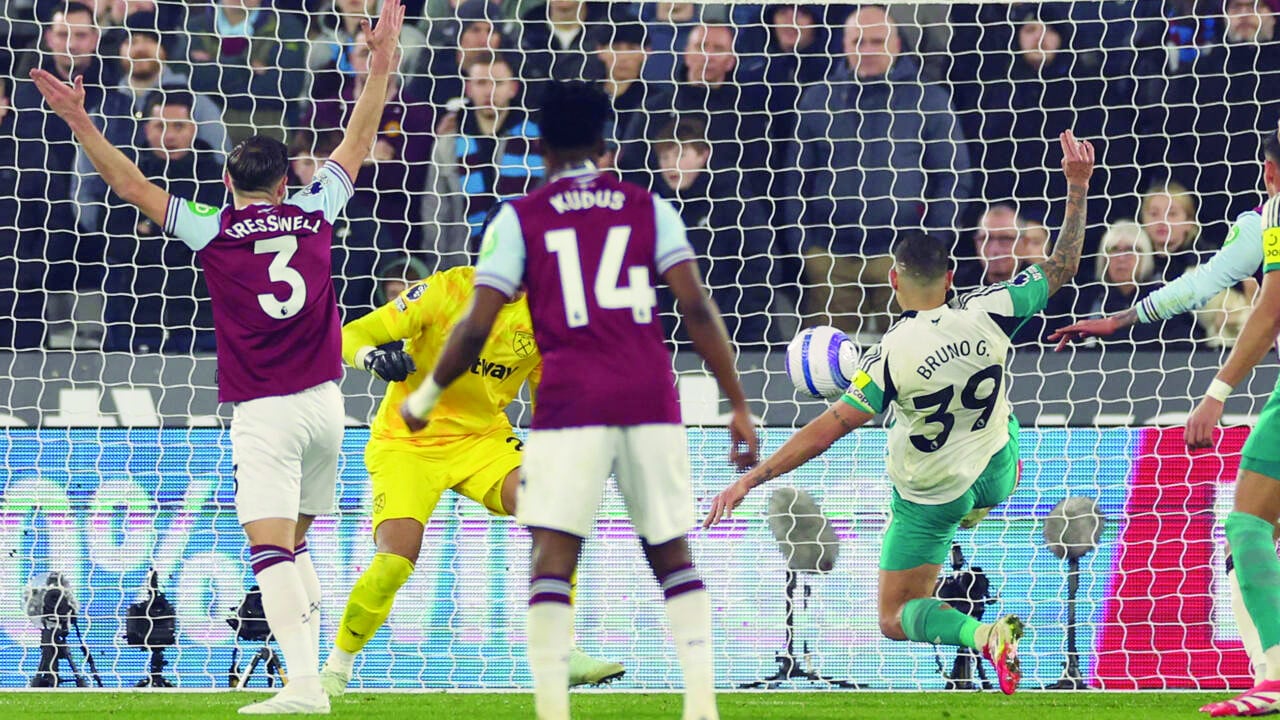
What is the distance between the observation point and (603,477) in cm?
411

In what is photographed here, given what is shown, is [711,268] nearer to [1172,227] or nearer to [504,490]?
[1172,227]

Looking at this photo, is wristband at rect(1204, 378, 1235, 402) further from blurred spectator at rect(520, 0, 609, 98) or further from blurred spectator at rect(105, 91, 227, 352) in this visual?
blurred spectator at rect(105, 91, 227, 352)

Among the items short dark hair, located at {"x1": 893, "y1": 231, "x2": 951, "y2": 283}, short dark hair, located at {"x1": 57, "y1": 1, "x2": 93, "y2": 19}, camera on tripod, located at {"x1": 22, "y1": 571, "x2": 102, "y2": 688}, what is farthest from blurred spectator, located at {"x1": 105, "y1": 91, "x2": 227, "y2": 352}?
short dark hair, located at {"x1": 893, "y1": 231, "x2": 951, "y2": 283}

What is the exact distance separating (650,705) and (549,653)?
7.72 feet

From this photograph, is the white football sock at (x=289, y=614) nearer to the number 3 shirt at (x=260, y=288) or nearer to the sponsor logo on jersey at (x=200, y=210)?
the number 3 shirt at (x=260, y=288)

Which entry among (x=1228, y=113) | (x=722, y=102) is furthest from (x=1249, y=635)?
(x=722, y=102)

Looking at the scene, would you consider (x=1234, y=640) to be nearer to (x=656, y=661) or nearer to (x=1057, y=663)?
(x=1057, y=663)

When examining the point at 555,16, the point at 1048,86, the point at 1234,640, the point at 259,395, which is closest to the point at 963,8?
the point at 1048,86

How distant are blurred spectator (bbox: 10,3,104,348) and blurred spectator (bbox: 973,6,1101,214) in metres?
A: 5.10

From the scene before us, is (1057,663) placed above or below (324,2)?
below

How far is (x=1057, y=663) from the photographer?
7176 millimetres

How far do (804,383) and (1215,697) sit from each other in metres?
2.05

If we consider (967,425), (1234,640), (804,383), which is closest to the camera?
(967,425)

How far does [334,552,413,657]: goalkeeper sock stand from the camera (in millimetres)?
5926
